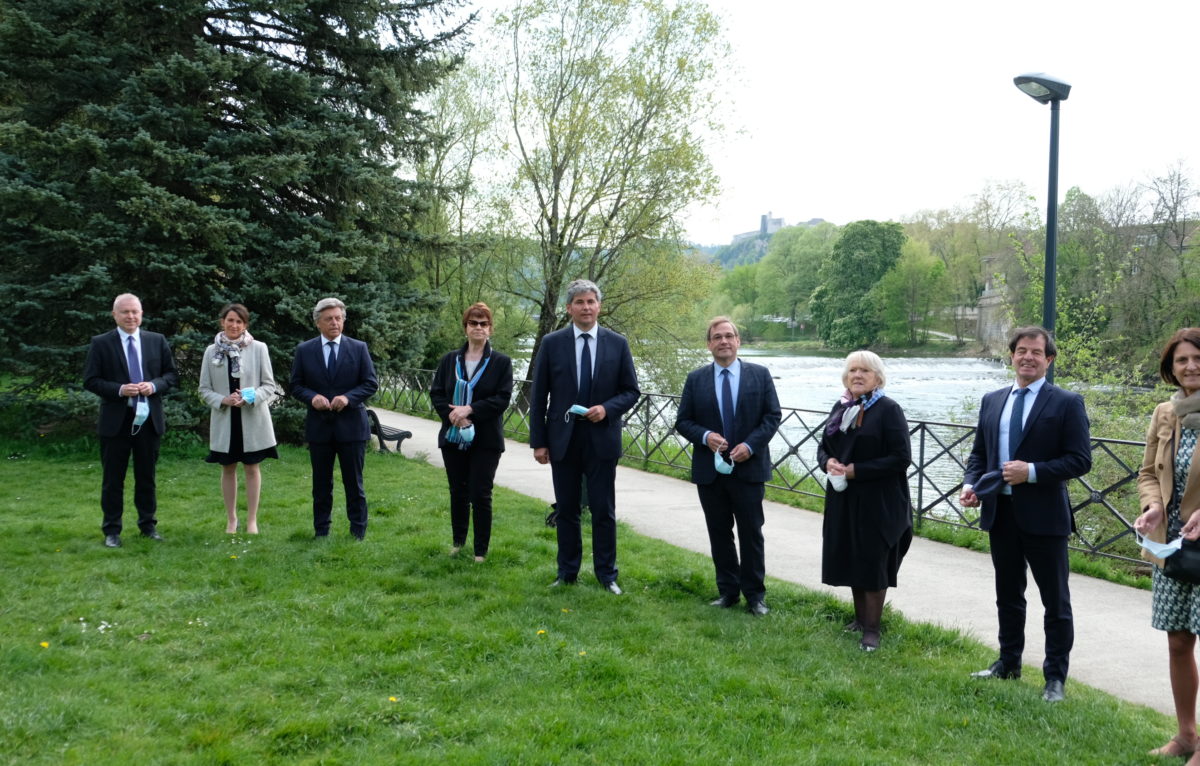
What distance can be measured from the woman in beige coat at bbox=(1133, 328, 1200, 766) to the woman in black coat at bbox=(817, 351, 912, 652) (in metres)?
1.30

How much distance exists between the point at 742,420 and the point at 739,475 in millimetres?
355

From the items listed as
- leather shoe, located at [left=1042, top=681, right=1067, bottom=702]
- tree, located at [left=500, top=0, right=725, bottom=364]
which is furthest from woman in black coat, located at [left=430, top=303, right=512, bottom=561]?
tree, located at [left=500, top=0, right=725, bottom=364]

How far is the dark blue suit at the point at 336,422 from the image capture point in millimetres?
6414

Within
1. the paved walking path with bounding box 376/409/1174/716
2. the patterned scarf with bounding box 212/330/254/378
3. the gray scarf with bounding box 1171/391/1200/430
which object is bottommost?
the paved walking path with bounding box 376/409/1174/716

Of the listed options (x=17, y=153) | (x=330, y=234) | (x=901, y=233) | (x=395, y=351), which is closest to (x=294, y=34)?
(x=330, y=234)

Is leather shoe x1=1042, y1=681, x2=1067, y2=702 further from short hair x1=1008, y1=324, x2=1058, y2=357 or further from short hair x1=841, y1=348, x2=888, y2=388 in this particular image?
short hair x1=841, y1=348, x2=888, y2=388

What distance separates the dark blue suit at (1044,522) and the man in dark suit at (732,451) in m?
1.36

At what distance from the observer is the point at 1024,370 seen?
13.2 ft

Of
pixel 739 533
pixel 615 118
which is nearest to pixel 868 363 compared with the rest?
pixel 739 533

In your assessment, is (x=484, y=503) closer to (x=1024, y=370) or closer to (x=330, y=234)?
(x=1024, y=370)

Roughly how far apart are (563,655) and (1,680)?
2546 mm

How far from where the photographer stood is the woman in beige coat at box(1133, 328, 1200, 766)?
126 inches

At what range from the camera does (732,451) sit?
16.5 ft

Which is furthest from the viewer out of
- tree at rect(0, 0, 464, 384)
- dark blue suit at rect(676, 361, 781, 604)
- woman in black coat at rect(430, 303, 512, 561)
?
tree at rect(0, 0, 464, 384)
